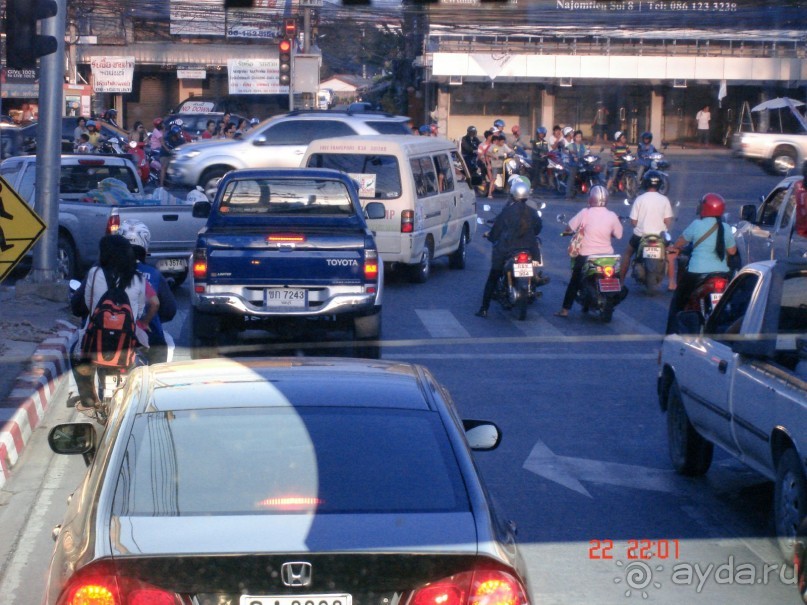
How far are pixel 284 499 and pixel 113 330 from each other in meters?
4.05

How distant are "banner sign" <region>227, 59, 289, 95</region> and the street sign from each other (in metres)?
35.7

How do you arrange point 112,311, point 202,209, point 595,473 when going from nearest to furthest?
point 112,311
point 595,473
point 202,209

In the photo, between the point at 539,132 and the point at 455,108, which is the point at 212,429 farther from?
the point at 455,108

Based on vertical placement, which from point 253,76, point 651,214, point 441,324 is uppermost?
point 253,76

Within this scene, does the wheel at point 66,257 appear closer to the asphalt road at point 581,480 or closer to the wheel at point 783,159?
the asphalt road at point 581,480

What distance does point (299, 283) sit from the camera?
34.7 feet

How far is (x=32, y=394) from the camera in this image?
920cm

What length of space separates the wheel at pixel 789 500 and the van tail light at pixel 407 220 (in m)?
10.3

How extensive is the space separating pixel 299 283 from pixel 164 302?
290 centimetres

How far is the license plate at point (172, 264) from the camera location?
1470cm

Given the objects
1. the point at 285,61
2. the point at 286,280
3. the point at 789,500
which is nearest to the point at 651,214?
the point at 286,280

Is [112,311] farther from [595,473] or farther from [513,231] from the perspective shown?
[513,231]

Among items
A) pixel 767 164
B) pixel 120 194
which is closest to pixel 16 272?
pixel 120 194

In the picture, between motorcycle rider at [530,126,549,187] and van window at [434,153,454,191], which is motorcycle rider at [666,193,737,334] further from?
motorcycle rider at [530,126,549,187]
